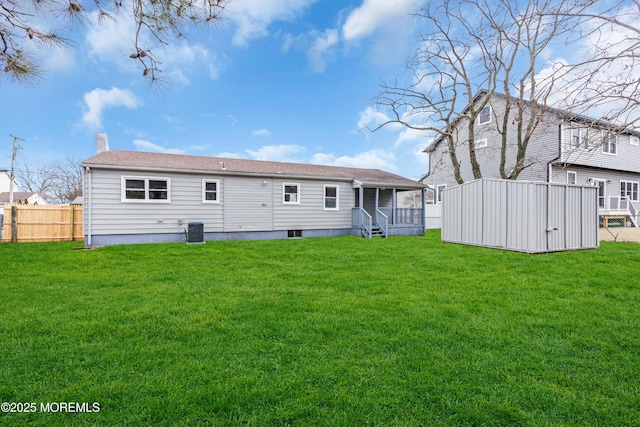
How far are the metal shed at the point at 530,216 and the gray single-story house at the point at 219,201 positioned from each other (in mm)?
4107

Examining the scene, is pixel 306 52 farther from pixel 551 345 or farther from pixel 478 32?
pixel 551 345

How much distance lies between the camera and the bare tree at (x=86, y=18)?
332 centimetres

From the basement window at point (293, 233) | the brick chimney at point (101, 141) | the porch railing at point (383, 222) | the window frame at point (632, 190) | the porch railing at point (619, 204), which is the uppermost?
the brick chimney at point (101, 141)

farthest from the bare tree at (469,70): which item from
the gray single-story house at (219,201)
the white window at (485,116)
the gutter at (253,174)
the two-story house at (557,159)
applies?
the gray single-story house at (219,201)

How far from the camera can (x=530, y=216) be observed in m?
8.59

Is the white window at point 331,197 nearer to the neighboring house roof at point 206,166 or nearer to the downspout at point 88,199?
the neighboring house roof at point 206,166

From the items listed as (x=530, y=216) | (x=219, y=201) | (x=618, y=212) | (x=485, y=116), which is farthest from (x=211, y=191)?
(x=618, y=212)

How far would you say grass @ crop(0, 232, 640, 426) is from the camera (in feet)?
6.83

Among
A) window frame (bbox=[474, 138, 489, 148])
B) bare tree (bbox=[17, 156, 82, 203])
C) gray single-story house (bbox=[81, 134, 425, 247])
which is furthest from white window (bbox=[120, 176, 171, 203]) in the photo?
bare tree (bbox=[17, 156, 82, 203])

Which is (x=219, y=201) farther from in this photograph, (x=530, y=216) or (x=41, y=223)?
(x=530, y=216)

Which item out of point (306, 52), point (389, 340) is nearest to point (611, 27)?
point (389, 340)

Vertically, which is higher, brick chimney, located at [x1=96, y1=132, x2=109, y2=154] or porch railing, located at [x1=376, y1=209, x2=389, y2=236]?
brick chimney, located at [x1=96, y1=132, x2=109, y2=154]

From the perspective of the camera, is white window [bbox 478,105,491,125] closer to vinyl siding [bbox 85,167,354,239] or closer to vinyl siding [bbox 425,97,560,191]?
vinyl siding [bbox 425,97,560,191]

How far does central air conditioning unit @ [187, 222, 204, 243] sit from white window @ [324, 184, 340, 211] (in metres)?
5.48
